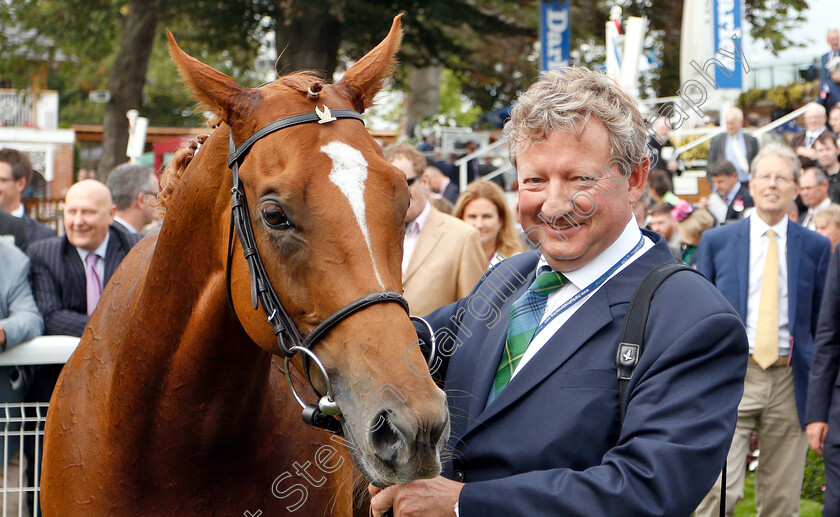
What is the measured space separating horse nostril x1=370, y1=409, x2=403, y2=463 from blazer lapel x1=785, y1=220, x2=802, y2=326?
4.16m

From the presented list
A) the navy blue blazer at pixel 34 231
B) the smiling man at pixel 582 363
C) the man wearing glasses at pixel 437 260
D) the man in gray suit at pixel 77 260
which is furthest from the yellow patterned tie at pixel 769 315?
the navy blue blazer at pixel 34 231

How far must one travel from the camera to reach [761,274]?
5297 millimetres

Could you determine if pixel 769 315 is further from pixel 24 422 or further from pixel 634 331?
pixel 24 422

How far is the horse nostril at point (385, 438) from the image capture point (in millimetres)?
1676

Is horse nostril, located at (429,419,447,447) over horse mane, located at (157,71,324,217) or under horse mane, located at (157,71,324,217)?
under

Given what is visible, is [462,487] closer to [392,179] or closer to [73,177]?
[392,179]

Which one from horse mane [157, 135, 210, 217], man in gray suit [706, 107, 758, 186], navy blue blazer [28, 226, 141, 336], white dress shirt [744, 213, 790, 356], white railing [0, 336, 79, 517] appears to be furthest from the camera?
man in gray suit [706, 107, 758, 186]

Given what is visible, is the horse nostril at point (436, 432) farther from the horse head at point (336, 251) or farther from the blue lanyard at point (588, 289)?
the blue lanyard at point (588, 289)

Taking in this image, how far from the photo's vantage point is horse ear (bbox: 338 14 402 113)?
2307 millimetres

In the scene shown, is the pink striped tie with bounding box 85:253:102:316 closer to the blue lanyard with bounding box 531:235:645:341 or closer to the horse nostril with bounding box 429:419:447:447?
the blue lanyard with bounding box 531:235:645:341

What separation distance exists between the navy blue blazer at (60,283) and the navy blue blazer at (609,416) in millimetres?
2721

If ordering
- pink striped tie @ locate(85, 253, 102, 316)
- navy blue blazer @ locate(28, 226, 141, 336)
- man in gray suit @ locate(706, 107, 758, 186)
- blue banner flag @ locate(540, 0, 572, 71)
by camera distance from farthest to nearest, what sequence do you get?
1. blue banner flag @ locate(540, 0, 572, 71)
2. man in gray suit @ locate(706, 107, 758, 186)
3. pink striped tie @ locate(85, 253, 102, 316)
4. navy blue blazer @ locate(28, 226, 141, 336)

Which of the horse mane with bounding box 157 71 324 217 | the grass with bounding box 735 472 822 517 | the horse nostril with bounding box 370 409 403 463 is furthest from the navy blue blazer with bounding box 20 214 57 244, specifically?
the grass with bounding box 735 472 822 517

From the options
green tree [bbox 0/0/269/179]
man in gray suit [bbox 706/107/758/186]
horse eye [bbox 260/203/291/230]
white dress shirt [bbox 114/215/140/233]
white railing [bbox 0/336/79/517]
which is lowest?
white railing [bbox 0/336/79/517]
